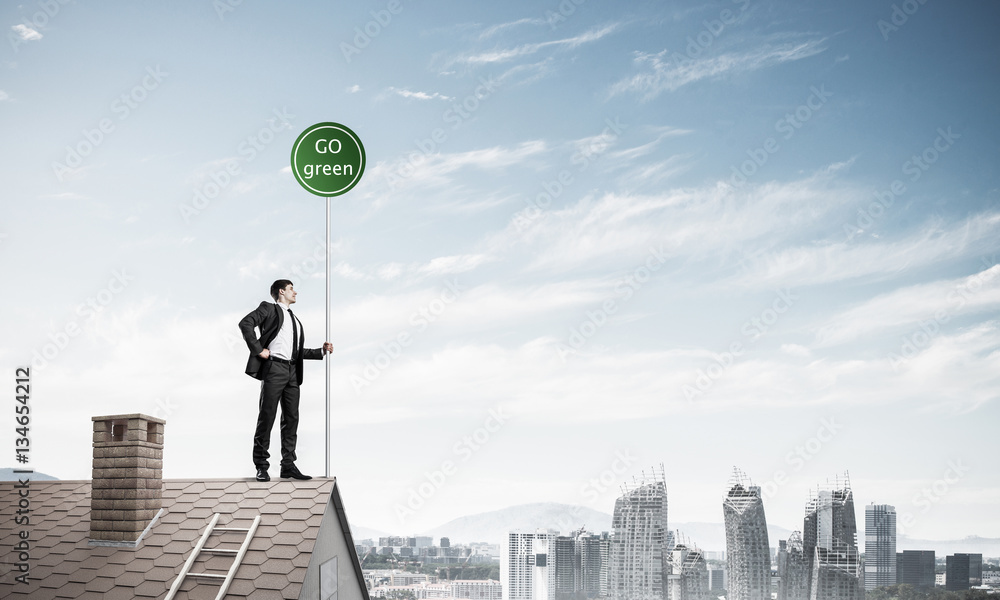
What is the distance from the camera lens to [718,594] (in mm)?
50656

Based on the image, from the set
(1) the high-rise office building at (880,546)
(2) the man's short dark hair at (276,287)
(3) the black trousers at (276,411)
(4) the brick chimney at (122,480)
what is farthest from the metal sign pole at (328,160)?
(1) the high-rise office building at (880,546)

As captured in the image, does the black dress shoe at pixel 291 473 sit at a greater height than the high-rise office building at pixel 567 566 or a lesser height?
greater

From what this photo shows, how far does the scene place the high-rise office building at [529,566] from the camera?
41.3 m

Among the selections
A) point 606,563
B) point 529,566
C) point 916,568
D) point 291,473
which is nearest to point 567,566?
point 529,566

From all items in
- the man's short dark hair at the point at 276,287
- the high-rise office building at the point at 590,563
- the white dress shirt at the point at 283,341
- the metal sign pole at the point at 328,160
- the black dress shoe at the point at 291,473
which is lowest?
the high-rise office building at the point at 590,563

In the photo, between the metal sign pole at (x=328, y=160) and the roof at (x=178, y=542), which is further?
the metal sign pole at (x=328, y=160)

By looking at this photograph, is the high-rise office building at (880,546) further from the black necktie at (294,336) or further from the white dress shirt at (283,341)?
the white dress shirt at (283,341)

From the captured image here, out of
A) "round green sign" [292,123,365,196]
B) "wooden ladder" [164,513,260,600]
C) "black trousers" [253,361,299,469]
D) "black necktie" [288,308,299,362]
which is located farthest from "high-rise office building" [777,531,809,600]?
"wooden ladder" [164,513,260,600]

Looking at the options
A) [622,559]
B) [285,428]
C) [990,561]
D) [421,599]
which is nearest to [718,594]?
[622,559]

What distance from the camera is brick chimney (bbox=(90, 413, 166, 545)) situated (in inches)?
269

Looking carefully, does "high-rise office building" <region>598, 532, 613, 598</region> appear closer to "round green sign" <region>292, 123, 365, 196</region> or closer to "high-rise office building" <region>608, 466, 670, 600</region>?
"high-rise office building" <region>608, 466, 670, 600</region>

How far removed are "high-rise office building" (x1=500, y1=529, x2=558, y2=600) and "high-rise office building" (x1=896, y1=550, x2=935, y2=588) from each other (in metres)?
24.8

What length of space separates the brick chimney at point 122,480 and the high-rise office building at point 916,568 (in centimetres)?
5276

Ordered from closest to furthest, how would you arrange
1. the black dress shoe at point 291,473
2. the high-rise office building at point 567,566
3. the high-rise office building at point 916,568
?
the black dress shoe at point 291,473
the high-rise office building at point 567,566
the high-rise office building at point 916,568
